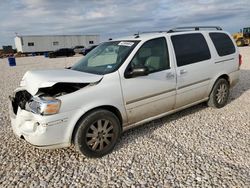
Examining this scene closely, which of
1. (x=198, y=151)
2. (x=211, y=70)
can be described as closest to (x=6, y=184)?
(x=198, y=151)

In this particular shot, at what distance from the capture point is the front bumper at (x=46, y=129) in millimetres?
3037

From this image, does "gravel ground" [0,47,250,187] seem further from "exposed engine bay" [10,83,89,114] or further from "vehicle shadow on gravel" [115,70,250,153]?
"exposed engine bay" [10,83,89,114]

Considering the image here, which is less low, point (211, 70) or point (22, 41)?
point (22, 41)

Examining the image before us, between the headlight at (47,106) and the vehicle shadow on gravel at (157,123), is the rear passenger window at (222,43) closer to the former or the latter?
the vehicle shadow on gravel at (157,123)

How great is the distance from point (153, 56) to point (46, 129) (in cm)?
223

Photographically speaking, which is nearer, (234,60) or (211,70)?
(211,70)

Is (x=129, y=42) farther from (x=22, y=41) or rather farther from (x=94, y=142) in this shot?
(x=22, y=41)

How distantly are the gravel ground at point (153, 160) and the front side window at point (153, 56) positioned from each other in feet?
4.07

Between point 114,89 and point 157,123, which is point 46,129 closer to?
point 114,89

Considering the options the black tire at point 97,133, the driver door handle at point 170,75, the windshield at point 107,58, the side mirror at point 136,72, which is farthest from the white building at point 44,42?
the black tire at point 97,133

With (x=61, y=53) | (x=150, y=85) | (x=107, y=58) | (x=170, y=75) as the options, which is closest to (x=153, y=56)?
(x=170, y=75)

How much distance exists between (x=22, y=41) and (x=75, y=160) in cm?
5202

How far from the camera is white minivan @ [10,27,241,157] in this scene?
3.15 m

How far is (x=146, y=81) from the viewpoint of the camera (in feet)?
12.5
